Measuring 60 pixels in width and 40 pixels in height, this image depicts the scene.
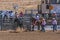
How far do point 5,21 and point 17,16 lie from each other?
52.8 inches

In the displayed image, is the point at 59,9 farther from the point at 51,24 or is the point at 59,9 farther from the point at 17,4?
the point at 17,4

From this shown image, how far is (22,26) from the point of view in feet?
88.7

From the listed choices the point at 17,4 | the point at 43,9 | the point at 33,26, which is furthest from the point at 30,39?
the point at 17,4

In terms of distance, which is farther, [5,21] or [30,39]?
[5,21]

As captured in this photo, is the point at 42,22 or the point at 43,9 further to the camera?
the point at 43,9

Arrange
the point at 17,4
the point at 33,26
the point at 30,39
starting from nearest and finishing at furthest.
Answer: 1. the point at 30,39
2. the point at 33,26
3. the point at 17,4

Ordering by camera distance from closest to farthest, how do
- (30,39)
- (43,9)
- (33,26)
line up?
(30,39) < (33,26) < (43,9)

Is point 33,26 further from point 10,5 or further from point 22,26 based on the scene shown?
point 10,5

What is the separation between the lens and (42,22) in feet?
88.3

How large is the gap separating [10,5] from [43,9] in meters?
11.7

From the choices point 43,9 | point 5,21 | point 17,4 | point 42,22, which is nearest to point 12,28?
point 5,21

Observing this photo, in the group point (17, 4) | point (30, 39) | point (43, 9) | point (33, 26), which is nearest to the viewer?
point (30, 39)

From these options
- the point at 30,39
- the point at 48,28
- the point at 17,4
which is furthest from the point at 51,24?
the point at 17,4

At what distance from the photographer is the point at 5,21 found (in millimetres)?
27734
